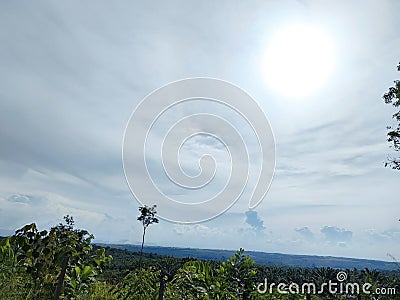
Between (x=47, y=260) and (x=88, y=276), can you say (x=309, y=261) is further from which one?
(x=47, y=260)

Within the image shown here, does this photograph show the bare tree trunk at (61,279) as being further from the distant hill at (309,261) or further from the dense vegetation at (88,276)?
the distant hill at (309,261)

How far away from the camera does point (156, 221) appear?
24047 millimetres

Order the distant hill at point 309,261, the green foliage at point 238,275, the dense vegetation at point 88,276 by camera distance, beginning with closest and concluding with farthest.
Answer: the dense vegetation at point 88,276 < the green foliage at point 238,275 < the distant hill at point 309,261

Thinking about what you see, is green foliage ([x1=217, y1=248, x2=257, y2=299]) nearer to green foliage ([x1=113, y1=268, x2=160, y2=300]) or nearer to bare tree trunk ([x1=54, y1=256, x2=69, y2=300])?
green foliage ([x1=113, y1=268, x2=160, y2=300])

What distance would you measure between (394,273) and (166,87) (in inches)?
250

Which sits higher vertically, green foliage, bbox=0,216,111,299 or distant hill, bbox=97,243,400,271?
green foliage, bbox=0,216,111,299

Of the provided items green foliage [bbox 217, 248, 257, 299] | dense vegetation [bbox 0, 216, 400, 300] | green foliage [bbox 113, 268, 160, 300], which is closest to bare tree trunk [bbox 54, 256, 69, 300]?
dense vegetation [bbox 0, 216, 400, 300]

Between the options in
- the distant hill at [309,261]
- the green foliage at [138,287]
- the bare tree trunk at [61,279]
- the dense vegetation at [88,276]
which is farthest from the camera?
the distant hill at [309,261]

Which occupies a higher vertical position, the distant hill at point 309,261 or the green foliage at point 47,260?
the green foliage at point 47,260

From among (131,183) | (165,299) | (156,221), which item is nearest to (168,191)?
(131,183)

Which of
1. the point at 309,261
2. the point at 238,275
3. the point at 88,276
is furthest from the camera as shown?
the point at 309,261

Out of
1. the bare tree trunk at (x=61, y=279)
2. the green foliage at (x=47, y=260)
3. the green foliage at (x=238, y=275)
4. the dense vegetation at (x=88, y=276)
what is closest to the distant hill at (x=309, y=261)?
the green foliage at (x=238, y=275)

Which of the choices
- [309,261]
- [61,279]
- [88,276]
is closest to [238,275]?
[88,276]

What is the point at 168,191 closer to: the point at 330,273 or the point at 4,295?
the point at 4,295
